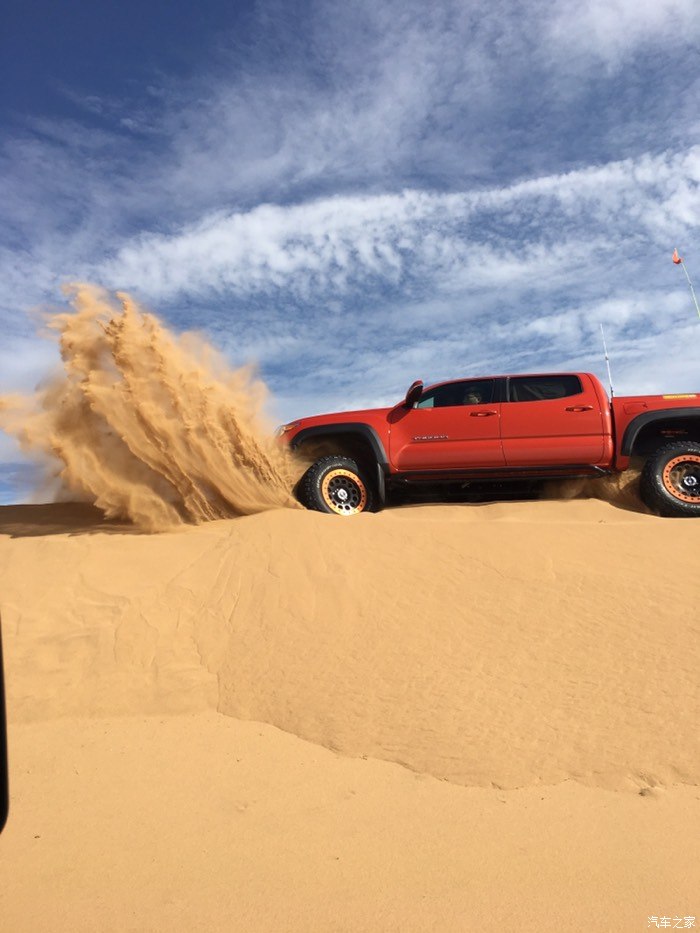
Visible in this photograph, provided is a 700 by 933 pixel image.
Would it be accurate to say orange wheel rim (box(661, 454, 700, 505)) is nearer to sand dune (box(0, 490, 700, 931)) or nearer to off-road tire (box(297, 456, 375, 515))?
sand dune (box(0, 490, 700, 931))

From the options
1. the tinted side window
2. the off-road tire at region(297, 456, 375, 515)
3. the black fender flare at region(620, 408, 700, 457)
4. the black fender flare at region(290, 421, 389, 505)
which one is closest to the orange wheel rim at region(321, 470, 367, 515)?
the off-road tire at region(297, 456, 375, 515)

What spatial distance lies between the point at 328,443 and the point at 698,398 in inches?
167

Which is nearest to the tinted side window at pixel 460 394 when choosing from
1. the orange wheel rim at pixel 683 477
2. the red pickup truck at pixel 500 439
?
the red pickup truck at pixel 500 439

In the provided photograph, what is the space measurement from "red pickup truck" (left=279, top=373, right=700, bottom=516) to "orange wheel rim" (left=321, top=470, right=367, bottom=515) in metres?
0.01

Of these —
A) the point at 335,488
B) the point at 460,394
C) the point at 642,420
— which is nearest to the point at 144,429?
the point at 335,488

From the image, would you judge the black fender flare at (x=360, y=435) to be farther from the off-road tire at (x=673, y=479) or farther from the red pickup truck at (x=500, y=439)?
the off-road tire at (x=673, y=479)

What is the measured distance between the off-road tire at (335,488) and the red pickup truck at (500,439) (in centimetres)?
1

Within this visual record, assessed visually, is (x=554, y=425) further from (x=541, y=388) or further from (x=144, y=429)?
(x=144, y=429)

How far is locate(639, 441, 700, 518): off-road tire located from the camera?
7.29m

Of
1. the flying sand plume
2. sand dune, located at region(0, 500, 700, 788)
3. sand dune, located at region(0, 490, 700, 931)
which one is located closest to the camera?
sand dune, located at region(0, 490, 700, 931)

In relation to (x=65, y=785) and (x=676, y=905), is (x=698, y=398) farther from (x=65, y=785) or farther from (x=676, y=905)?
(x=65, y=785)

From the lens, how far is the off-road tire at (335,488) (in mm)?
7543

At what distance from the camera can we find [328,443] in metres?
8.11

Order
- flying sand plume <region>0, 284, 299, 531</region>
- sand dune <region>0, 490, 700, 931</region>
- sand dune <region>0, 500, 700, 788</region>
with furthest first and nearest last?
flying sand plume <region>0, 284, 299, 531</region>, sand dune <region>0, 500, 700, 788</region>, sand dune <region>0, 490, 700, 931</region>
